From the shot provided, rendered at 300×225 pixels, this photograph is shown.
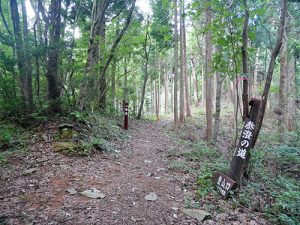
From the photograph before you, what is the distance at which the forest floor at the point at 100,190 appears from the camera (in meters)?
3.34

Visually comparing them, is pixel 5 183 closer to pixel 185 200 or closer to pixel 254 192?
pixel 185 200

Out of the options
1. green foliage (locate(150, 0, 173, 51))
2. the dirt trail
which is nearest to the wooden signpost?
the dirt trail

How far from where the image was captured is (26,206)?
3387 millimetres

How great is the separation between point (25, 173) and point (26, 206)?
53.5 inches

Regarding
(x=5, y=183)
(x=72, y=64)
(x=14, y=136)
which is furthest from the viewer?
→ (x=72, y=64)

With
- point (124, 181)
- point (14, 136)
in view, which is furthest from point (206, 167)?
point (14, 136)

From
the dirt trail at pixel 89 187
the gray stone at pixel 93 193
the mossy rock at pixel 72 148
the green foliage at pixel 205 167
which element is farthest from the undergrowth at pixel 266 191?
the mossy rock at pixel 72 148

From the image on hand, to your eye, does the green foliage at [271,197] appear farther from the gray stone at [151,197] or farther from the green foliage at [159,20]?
the green foliage at [159,20]

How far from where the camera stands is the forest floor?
3340 mm

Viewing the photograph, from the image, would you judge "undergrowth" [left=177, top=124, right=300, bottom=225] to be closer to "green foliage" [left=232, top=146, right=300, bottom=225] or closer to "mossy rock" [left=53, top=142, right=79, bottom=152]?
"green foliage" [left=232, top=146, right=300, bottom=225]

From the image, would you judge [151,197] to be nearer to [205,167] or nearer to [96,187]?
A: [96,187]

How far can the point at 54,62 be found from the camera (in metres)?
7.39

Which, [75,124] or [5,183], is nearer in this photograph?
[5,183]

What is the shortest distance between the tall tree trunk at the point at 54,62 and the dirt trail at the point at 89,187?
1888mm
